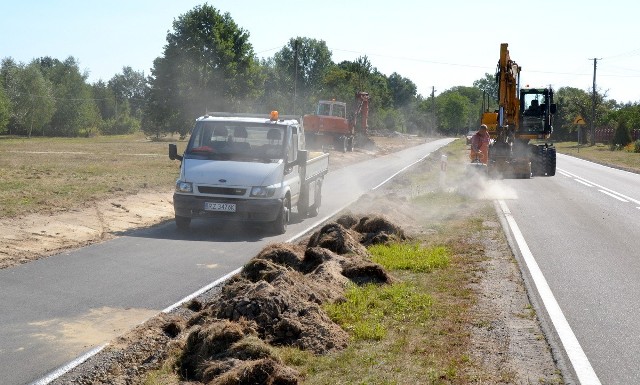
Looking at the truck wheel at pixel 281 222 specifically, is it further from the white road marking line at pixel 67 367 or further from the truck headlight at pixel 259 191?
the white road marking line at pixel 67 367

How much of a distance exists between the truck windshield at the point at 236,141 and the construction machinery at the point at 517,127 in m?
16.6

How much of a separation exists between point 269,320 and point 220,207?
7.57 m

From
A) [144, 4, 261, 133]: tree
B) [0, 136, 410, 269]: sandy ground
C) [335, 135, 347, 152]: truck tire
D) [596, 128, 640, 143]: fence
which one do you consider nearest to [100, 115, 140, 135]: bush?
[144, 4, 261, 133]: tree

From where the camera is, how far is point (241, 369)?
19.4 feet

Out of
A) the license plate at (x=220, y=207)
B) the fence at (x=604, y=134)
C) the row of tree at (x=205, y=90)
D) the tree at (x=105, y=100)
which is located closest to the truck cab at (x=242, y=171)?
the license plate at (x=220, y=207)

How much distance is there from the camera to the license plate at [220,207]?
14.7 metres

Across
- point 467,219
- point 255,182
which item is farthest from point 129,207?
point 467,219

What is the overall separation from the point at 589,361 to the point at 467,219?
1103cm

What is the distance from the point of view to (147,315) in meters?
8.41

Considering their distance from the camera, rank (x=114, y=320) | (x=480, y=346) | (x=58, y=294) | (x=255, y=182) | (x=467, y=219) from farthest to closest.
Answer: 1. (x=467, y=219)
2. (x=255, y=182)
3. (x=58, y=294)
4. (x=114, y=320)
5. (x=480, y=346)

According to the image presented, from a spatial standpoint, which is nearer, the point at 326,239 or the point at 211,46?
the point at 326,239

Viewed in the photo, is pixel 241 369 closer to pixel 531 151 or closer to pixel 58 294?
pixel 58 294

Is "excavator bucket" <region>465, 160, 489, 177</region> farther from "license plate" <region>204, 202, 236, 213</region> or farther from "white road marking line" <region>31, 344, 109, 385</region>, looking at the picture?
"white road marking line" <region>31, 344, 109, 385</region>

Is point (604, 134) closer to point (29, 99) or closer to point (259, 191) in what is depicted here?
point (29, 99)
